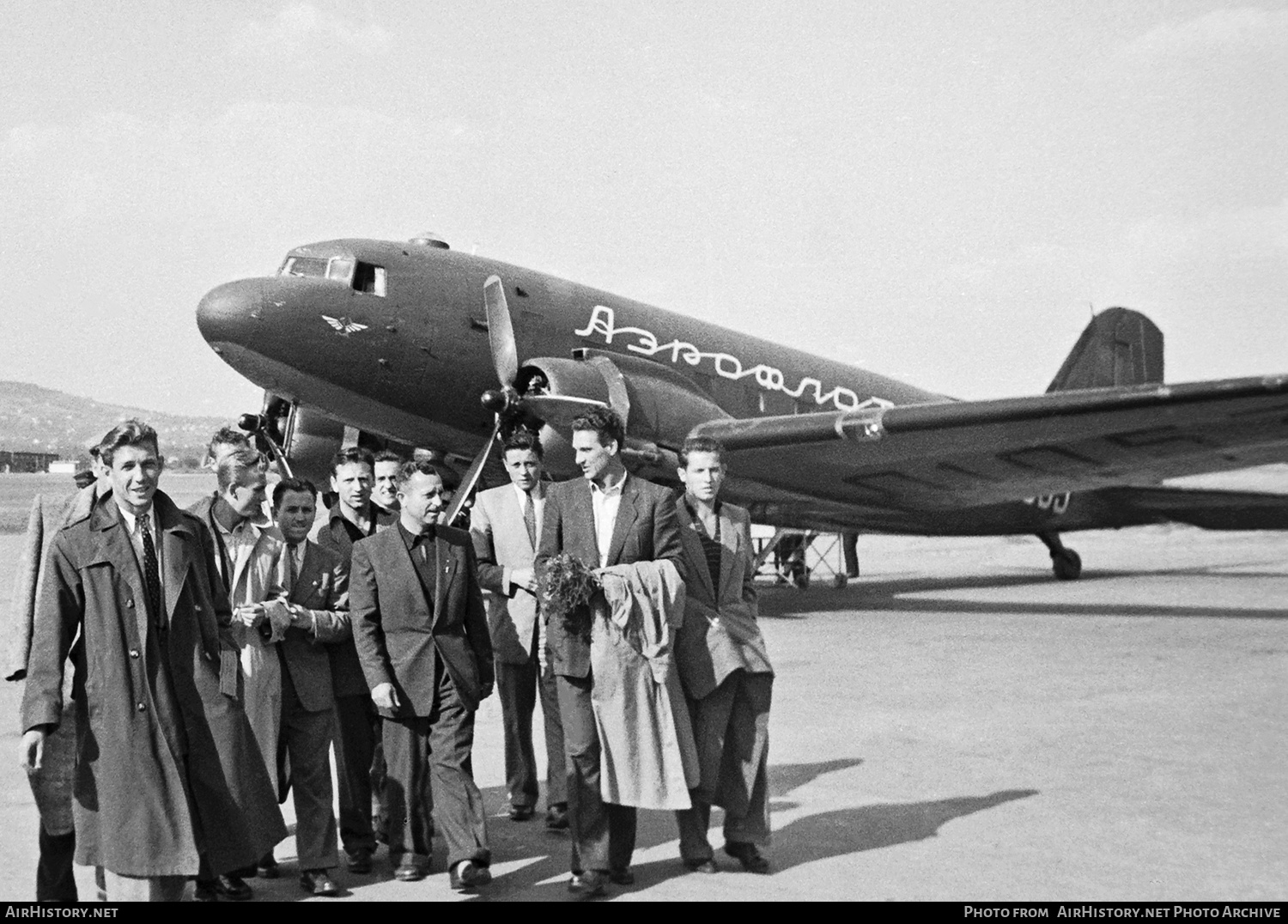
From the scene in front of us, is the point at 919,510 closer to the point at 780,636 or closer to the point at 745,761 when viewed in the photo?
the point at 780,636

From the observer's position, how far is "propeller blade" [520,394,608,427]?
13984 millimetres

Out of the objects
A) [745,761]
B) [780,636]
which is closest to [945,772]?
[745,761]

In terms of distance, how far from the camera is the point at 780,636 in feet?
47.3

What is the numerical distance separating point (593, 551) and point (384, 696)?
→ 3.85 ft

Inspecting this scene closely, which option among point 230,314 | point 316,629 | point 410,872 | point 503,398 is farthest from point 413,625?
point 230,314

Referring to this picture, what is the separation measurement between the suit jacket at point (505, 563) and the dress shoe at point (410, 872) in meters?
1.48

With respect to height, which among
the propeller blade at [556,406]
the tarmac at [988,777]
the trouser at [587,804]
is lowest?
the tarmac at [988,777]

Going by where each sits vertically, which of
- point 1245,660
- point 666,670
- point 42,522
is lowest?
point 1245,660

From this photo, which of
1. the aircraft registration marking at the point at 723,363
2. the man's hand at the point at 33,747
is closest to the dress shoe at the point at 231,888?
the man's hand at the point at 33,747

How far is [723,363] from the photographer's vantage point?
56.3 feet

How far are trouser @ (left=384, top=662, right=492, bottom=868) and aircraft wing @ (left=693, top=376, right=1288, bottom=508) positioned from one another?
9.95 meters

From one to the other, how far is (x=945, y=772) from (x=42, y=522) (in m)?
5.27

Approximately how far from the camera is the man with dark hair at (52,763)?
4500mm

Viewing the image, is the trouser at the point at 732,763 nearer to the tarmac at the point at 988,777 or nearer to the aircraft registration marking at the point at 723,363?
the tarmac at the point at 988,777
